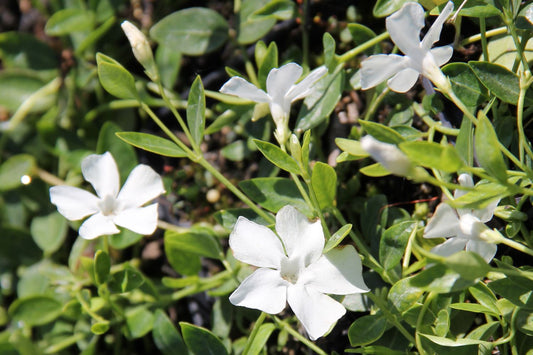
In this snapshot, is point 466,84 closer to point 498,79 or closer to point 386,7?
point 498,79

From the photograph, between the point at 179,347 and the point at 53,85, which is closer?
the point at 179,347

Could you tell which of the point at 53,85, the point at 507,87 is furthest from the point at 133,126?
the point at 507,87

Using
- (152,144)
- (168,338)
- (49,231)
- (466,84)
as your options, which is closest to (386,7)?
(466,84)

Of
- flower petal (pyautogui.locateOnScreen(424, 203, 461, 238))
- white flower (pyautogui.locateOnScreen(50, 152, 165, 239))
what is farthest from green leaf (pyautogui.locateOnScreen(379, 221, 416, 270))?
white flower (pyautogui.locateOnScreen(50, 152, 165, 239))

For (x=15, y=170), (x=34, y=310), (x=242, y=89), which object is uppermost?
(x=242, y=89)

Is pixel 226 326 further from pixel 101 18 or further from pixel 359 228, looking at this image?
pixel 101 18
